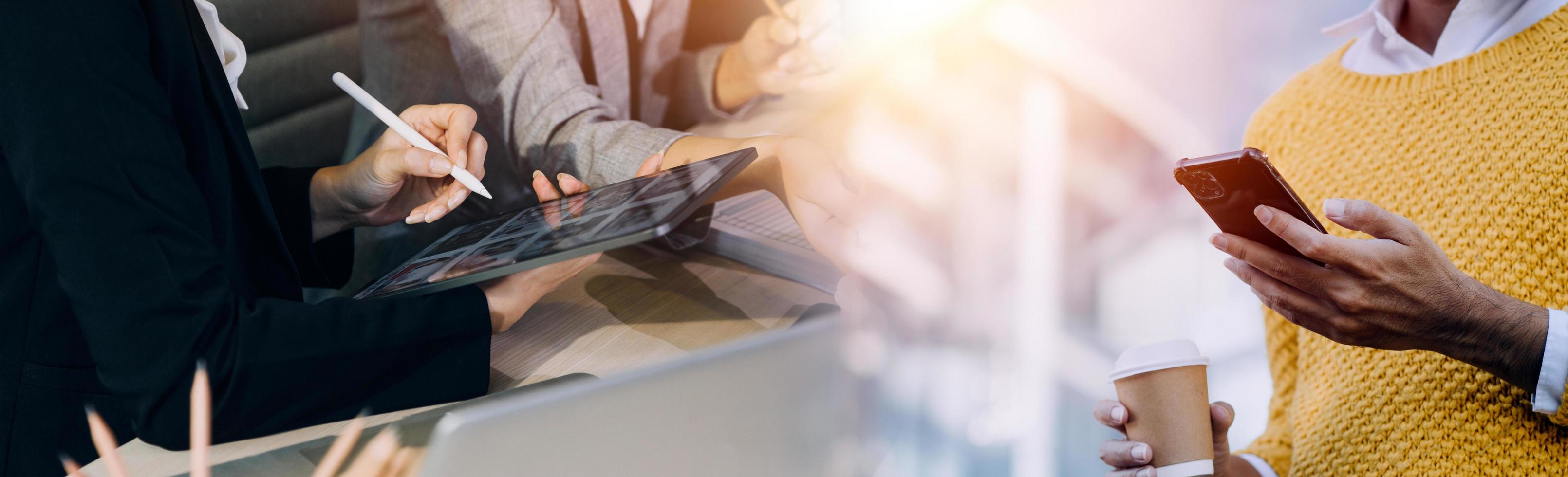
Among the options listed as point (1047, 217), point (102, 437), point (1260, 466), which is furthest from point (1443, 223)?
point (102, 437)

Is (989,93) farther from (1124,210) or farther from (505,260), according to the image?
(505,260)

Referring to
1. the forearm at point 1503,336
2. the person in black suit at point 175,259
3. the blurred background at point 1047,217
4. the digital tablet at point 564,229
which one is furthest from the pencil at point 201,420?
the forearm at point 1503,336

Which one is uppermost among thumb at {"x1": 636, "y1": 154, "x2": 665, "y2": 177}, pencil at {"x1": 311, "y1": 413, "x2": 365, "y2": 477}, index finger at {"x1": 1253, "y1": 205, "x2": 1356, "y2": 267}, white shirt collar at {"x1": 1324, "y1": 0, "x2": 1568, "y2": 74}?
white shirt collar at {"x1": 1324, "y1": 0, "x2": 1568, "y2": 74}

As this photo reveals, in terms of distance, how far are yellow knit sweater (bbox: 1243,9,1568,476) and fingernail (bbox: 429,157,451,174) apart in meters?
0.91

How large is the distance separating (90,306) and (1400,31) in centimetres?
125

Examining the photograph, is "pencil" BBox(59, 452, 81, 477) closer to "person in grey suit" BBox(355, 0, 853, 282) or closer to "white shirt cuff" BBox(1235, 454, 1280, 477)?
"person in grey suit" BBox(355, 0, 853, 282)

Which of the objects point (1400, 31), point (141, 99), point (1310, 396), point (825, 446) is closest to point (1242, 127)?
point (1400, 31)

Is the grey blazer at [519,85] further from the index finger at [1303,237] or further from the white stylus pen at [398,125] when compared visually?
the index finger at [1303,237]

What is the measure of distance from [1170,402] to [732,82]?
498mm

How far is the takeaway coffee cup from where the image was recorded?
64 centimetres

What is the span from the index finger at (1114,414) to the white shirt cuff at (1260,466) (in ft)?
0.94

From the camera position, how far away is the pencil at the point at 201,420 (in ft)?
1.86

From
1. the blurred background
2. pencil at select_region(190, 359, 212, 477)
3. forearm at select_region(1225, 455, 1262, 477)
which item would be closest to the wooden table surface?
pencil at select_region(190, 359, 212, 477)

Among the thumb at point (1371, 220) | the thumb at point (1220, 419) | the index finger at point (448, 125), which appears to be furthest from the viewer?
the thumb at point (1220, 419)
